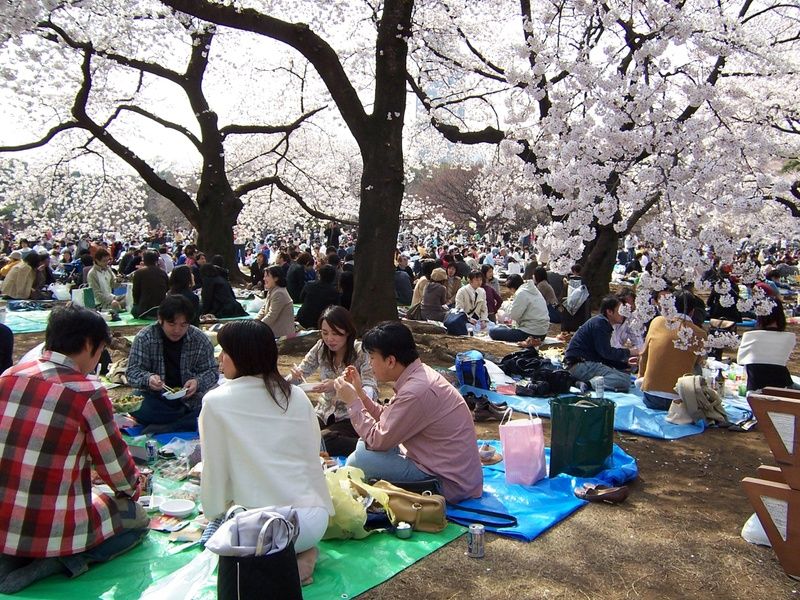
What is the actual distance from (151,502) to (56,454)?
1154 mm

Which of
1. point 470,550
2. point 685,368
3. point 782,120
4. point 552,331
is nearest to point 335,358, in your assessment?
point 470,550

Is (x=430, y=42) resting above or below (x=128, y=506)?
above

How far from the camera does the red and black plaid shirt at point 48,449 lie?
2963mm

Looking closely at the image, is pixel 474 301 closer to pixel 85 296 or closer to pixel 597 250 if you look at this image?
pixel 597 250

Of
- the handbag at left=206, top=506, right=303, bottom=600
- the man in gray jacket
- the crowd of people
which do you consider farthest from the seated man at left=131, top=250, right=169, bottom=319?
the handbag at left=206, top=506, right=303, bottom=600

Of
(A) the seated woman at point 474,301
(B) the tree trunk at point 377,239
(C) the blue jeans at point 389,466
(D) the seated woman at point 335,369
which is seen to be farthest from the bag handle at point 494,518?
(A) the seated woman at point 474,301

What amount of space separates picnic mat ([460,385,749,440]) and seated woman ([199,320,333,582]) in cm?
287

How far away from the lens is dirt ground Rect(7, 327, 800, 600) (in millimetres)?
3295

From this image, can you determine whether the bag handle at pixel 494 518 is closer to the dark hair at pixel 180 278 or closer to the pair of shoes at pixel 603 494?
the pair of shoes at pixel 603 494

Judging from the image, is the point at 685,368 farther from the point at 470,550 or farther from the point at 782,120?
the point at 782,120

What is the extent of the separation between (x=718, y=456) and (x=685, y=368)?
1.24 meters

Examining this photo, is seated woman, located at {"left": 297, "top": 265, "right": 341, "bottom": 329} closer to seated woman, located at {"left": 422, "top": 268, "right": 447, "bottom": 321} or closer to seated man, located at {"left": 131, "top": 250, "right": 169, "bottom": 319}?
seated woman, located at {"left": 422, "top": 268, "right": 447, "bottom": 321}

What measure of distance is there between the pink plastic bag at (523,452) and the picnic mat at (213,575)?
2.98ft

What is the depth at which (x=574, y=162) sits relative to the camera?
5.98 m
